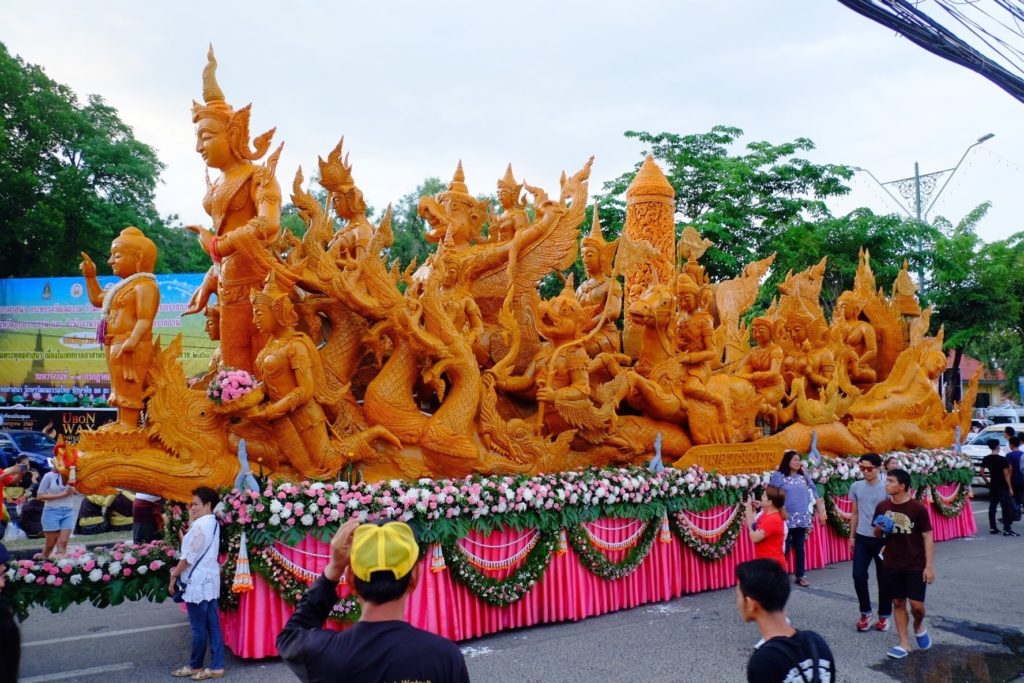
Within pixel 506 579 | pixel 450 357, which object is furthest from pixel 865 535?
pixel 450 357

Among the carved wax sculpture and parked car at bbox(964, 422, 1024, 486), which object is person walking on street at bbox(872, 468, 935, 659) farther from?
parked car at bbox(964, 422, 1024, 486)

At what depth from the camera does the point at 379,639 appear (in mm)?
1881

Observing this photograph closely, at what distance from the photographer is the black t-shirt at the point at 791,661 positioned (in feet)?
7.22

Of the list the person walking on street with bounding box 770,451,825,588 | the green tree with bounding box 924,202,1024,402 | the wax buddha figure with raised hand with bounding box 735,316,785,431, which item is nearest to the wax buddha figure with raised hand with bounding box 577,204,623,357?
the wax buddha figure with raised hand with bounding box 735,316,785,431

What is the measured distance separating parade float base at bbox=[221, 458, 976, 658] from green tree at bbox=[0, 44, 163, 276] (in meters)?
15.9

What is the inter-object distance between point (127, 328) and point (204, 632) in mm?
2173

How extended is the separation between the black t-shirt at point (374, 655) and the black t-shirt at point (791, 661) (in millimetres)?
901

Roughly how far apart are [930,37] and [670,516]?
493cm

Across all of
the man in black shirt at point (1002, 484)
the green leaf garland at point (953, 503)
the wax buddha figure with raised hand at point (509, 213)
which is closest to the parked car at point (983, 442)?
the man in black shirt at point (1002, 484)

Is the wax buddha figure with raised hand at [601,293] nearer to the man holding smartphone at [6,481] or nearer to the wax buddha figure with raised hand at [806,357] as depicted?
the wax buddha figure with raised hand at [806,357]

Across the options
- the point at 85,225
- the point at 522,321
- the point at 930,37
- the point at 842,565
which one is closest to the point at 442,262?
the point at 522,321

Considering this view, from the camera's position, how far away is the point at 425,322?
6473 mm

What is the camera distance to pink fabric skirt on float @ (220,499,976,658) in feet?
16.6

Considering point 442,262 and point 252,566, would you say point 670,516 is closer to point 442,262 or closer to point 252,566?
point 442,262
